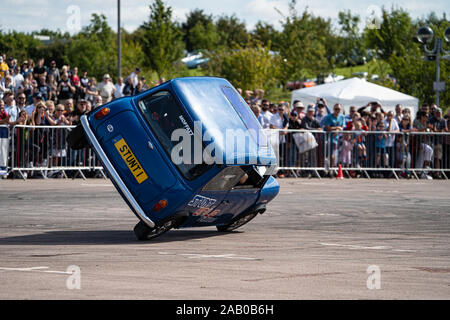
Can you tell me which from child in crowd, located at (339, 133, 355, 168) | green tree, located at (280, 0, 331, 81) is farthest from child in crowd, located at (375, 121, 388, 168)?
green tree, located at (280, 0, 331, 81)

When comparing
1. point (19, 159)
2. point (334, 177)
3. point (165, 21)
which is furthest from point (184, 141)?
point (165, 21)

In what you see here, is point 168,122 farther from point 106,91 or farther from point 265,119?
point 106,91

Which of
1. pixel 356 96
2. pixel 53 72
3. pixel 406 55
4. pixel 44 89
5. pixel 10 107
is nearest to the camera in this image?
pixel 10 107

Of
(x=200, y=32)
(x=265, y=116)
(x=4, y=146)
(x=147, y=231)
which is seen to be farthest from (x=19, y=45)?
(x=147, y=231)

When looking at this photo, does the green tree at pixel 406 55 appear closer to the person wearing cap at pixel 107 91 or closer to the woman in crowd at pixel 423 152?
the woman in crowd at pixel 423 152

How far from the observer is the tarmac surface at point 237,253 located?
7.20m

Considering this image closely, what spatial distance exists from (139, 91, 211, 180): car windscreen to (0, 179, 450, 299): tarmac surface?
99 cm

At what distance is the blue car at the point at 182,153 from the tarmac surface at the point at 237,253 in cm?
49

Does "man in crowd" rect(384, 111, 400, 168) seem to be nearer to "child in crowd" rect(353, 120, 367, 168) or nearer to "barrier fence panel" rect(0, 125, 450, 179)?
"barrier fence panel" rect(0, 125, 450, 179)

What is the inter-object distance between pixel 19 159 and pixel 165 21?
41.3m

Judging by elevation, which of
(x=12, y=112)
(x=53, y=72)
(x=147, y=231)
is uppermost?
(x=53, y=72)

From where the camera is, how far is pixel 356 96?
108ft

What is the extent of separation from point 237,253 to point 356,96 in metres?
24.1

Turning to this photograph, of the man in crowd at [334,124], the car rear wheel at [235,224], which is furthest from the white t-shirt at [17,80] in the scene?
the car rear wheel at [235,224]
